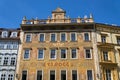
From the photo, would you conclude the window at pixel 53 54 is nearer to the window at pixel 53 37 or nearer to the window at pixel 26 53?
the window at pixel 53 37

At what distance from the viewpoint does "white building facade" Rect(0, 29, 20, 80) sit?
29969 millimetres

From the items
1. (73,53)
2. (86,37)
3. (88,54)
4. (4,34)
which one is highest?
(4,34)

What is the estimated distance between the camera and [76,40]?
32.1m

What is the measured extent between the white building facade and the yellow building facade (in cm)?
76

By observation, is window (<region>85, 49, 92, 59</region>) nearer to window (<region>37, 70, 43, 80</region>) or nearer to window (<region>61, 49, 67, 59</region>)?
window (<region>61, 49, 67, 59</region>)

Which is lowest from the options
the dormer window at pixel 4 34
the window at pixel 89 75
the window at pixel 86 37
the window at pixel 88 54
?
the window at pixel 89 75

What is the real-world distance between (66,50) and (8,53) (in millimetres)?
8206

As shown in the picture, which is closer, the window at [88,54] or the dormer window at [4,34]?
the window at [88,54]

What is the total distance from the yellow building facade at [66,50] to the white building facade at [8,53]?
763mm

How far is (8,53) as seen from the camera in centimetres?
3102

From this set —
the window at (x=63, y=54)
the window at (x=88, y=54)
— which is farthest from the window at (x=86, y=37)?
the window at (x=63, y=54)

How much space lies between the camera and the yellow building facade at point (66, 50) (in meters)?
30.0

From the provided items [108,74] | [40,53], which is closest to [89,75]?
[108,74]

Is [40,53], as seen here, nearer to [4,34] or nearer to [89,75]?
[4,34]
